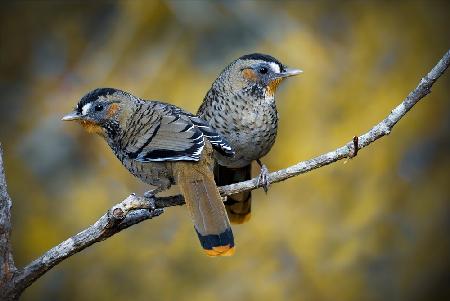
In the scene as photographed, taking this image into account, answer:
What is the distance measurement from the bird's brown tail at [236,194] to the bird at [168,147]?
0.74 meters

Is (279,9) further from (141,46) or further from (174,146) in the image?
(174,146)

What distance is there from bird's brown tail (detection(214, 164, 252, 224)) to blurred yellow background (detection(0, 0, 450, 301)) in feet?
3.84

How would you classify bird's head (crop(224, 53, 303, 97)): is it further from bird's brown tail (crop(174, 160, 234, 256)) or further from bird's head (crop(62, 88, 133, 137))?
bird's brown tail (crop(174, 160, 234, 256))

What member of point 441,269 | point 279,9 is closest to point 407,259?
point 441,269

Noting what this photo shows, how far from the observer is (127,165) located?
3.73 m

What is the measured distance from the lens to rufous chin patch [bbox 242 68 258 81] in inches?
166

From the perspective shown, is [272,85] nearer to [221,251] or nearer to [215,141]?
[215,141]

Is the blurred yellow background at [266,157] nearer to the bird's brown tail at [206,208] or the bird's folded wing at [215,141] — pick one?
the bird's folded wing at [215,141]

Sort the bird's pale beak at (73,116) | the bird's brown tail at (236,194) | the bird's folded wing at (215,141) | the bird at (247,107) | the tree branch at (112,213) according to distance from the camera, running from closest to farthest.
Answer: the tree branch at (112,213) → the bird's folded wing at (215,141) → the bird's pale beak at (73,116) → the bird at (247,107) → the bird's brown tail at (236,194)

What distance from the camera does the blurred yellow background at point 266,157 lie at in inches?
233

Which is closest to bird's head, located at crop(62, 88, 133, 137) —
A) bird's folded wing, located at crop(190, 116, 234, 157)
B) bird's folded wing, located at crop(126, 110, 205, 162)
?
bird's folded wing, located at crop(126, 110, 205, 162)

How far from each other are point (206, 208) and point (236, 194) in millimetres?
1220

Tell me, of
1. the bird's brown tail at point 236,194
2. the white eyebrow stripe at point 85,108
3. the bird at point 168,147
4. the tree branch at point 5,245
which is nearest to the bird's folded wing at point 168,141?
the bird at point 168,147

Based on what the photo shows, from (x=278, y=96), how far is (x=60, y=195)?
1.74 m
